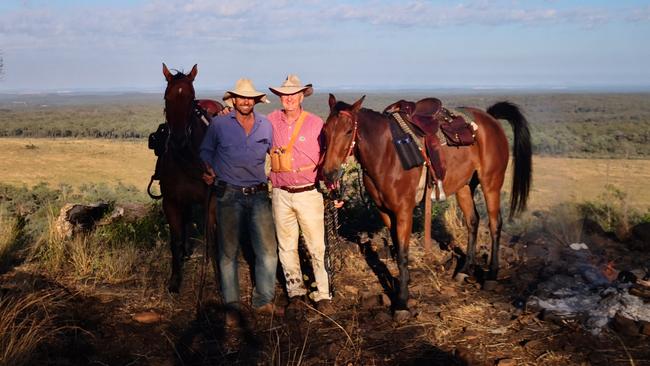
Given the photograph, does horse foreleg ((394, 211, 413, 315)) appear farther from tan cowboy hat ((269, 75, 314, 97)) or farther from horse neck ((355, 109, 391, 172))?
tan cowboy hat ((269, 75, 314, 97))

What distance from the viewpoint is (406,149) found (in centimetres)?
587

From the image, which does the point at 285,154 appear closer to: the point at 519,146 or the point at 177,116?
the point at 177,116

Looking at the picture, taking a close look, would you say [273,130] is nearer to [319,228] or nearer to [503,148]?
[319,228]

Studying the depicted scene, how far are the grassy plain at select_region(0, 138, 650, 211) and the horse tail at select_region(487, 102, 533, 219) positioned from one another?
5.94 m

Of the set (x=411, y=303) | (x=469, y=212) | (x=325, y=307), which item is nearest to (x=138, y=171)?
(x=469, y=212)

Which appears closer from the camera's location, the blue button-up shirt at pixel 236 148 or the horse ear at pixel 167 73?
the blue button-up shirt at pixel 236 148

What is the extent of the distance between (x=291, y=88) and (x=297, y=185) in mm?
934

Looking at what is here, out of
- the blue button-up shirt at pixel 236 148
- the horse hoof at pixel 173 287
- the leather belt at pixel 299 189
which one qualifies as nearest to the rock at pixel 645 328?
the leather belt at pixel 299 189

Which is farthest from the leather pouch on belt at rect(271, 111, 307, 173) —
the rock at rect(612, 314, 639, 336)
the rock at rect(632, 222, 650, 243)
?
the rock at rect(632, 222, 650, 243)

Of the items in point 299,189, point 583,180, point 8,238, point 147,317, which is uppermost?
point 299,189

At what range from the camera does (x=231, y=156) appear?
532cm

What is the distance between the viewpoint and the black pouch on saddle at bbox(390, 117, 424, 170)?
5.80 m

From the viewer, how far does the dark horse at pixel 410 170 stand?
17.2ft

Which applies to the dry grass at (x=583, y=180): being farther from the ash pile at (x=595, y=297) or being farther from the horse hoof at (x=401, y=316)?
the horse hoof at (x=401, y=316)
